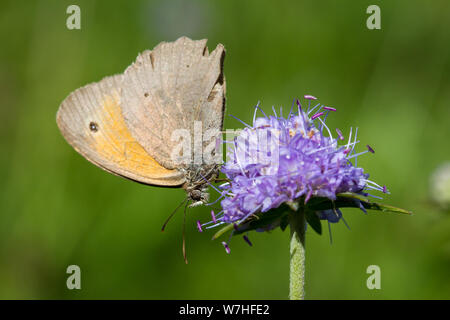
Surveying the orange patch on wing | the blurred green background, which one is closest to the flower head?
the orange patch on wing

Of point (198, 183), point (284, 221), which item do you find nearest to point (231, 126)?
point (198, 183)

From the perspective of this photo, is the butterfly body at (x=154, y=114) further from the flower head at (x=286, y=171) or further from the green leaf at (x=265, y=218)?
the green leaf at (x=265, y=218)

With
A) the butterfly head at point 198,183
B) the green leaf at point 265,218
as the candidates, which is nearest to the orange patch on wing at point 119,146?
the butterfly head at point 198,183

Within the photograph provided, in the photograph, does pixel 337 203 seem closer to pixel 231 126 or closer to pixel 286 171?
pixel 286 171

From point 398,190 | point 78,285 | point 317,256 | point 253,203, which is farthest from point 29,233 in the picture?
point 398,190

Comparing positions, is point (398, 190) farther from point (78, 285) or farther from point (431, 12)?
point (78, 285)
